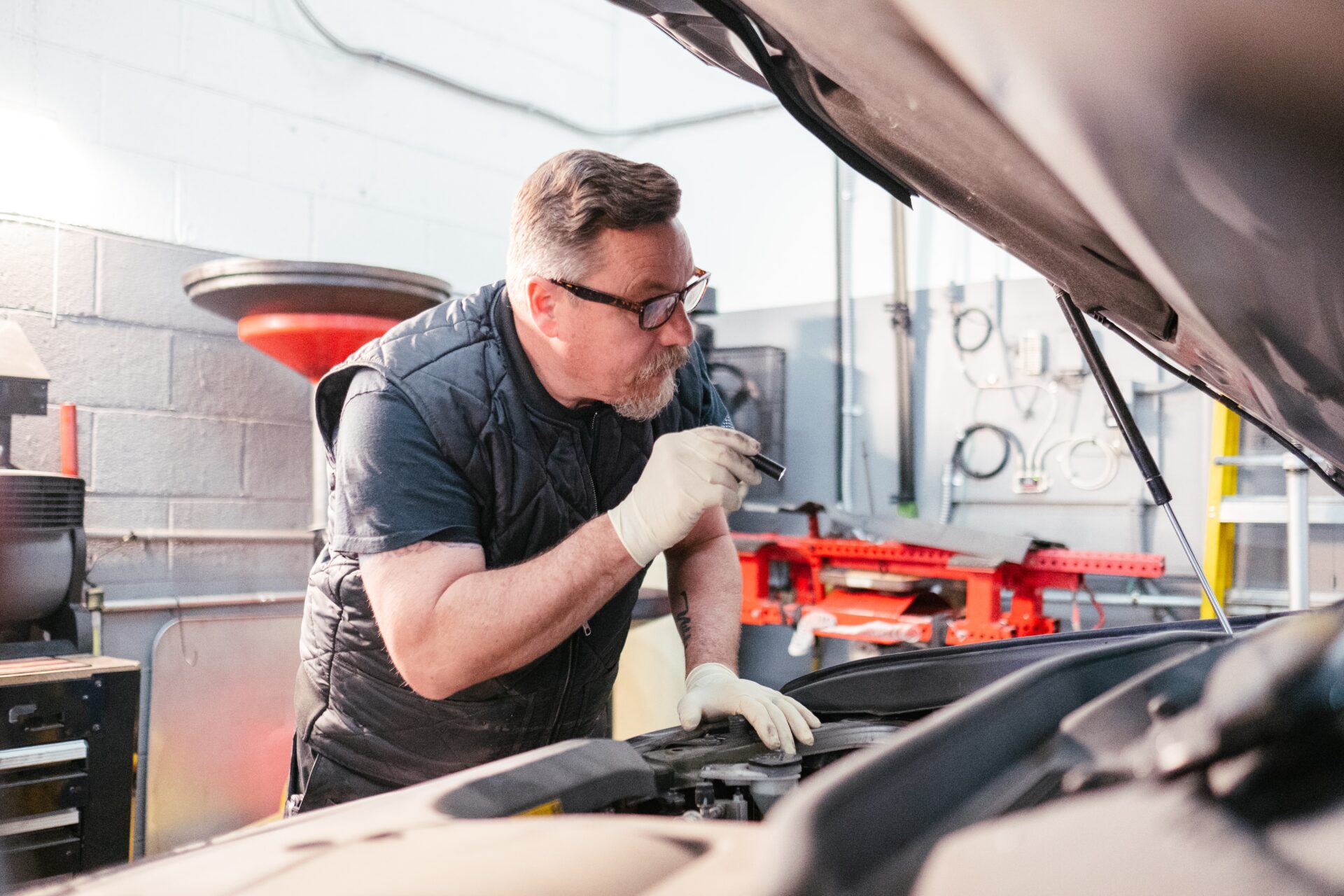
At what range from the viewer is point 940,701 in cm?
98

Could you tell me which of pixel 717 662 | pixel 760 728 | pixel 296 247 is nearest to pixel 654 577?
pixel 296 247

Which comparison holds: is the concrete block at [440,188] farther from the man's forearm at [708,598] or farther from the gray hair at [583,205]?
the man's forearm at [708,598]

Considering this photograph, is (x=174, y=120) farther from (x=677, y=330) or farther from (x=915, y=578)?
(x=915, y=578)

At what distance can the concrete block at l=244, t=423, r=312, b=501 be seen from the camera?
2.67 metres

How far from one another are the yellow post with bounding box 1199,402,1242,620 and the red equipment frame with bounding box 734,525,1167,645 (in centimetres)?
22

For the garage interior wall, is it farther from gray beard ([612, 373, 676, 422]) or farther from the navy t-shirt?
gray beard ([612, 373, 676, 422])

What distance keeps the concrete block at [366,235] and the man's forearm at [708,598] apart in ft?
5.37

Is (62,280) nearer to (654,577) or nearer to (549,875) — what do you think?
(654,577)

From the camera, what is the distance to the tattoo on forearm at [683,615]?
1.53 meters

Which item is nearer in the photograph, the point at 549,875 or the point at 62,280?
the point at 549,875

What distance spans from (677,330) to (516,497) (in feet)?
1.10

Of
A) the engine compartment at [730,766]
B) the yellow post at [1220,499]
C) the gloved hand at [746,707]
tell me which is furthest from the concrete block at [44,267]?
the yellow post at [1220,499]

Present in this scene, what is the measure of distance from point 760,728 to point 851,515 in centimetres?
181

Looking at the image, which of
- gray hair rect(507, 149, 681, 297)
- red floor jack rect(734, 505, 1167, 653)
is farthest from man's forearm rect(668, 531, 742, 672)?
red floor jack rect(734, 505, 1167, 653)
